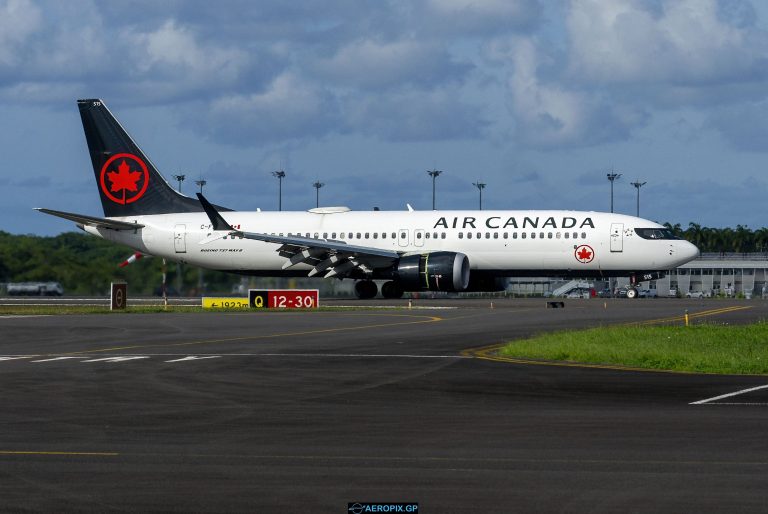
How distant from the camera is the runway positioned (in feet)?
39.1

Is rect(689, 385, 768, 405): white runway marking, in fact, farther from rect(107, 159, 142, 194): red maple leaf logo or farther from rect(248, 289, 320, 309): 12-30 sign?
rect(107, 159, 142, 194): red maple leaf logo

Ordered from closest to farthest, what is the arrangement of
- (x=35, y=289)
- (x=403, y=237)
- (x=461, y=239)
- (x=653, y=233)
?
1. (x=653, y=233)
2. (x=461, y=239)
3. (x=403, y=237)
4. (x=35, y=289)

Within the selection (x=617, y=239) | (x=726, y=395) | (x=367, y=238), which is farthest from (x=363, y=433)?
(x=367, y=238)

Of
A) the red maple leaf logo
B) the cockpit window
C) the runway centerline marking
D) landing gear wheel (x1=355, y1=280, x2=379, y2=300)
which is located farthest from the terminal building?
the runway centerline marking

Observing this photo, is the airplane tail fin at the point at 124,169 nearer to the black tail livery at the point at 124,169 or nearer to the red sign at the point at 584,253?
the black tail livery at the point at 124,169

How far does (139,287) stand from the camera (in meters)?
72.1

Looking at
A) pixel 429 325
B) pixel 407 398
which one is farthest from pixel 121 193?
pixel 407 398

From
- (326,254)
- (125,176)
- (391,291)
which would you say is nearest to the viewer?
(326,254)

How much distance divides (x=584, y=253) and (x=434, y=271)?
336 inches

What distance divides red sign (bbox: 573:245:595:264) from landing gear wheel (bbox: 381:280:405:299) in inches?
404

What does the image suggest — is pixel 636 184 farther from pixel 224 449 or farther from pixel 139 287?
pixel 224 449

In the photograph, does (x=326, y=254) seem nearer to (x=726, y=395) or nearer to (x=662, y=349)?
(x=662, y=349)

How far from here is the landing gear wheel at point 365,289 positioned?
69.7m

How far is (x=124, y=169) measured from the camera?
71625 mm
